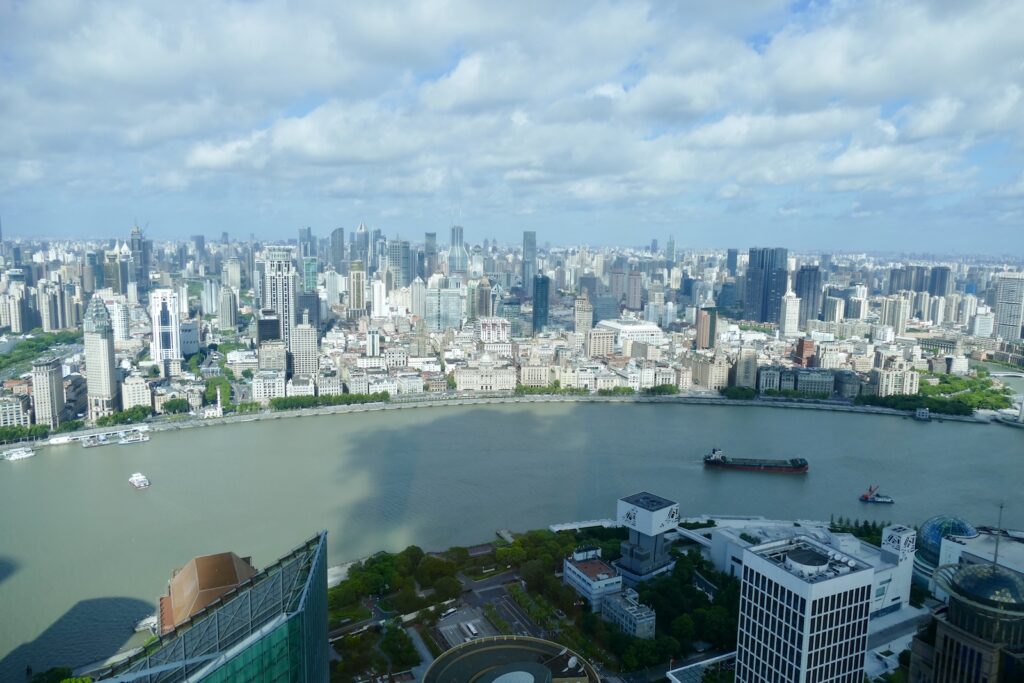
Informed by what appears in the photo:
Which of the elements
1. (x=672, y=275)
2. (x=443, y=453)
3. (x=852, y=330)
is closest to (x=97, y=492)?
(x=443, y=453)

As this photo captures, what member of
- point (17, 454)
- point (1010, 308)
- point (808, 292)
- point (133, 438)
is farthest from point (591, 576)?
point (1010, 308)

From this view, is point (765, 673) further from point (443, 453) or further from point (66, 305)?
point (66, 305)

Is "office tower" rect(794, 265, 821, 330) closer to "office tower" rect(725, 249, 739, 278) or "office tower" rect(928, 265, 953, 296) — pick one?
"office tower" rect(928, 265, 953, 296)

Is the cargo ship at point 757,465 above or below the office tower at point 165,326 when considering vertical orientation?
below

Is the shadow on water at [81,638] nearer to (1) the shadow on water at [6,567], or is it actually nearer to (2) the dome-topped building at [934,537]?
(1) the shadow on water at [6,567]

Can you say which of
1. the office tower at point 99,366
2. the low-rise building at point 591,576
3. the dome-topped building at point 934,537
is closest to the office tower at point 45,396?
the office tower at point 99,366

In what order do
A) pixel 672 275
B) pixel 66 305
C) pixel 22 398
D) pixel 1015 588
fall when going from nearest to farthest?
pixel 1015 588 → pixel 22 398 → pixel 66 305 → pixel 672 275

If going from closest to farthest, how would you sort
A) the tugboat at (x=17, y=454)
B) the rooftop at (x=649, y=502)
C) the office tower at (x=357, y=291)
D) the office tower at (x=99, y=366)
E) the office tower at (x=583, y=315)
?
the rooftop at (x=649, y=502)
the tugboat at (x=17, y=454)
the office tower at (x=99, y=366)
the office tower at (x=583, y=315)
the office tower at (x=357, y=291)

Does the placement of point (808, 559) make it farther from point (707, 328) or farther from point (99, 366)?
point (707, 328)
